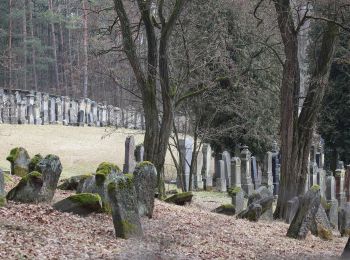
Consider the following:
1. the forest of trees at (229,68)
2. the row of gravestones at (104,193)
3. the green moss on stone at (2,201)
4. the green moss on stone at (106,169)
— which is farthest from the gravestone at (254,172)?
the green moss on stone at (2,201)

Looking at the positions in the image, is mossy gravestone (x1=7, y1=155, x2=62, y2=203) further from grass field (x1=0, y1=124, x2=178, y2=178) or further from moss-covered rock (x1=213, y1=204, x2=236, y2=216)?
grass field (x1=0, y1=124, x2=178, y2=178)

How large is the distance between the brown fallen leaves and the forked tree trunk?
280 centimetres

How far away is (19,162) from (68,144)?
1501cm

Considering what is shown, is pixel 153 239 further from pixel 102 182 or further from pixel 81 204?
pixel 102 182

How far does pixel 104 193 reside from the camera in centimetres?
1173

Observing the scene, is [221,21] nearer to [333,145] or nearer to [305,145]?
[305,145]

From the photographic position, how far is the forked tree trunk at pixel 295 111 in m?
16.1

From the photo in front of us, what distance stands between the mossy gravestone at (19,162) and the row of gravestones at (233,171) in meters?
7.20

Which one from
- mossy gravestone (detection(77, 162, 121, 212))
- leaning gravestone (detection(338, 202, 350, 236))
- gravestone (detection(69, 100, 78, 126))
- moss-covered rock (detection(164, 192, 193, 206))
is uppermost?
gravestone (detection(69, 100, 78, 126))

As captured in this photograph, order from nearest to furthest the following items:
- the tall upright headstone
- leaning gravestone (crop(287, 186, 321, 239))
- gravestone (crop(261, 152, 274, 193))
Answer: leaning gravestone (crop(287, 186, 321, 239)) < gravestone (crop(261, 152, 274, 193)) < the tall upright headstone

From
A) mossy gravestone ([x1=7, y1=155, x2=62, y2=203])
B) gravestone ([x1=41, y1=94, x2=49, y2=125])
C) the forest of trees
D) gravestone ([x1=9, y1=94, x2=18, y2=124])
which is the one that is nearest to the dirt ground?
mossy gravestone ([x1=7, y1=155, x2=62, y2=203])

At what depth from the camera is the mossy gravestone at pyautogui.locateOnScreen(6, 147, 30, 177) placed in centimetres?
1484

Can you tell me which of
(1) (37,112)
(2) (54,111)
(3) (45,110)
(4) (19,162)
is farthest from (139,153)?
(2) (54,111)

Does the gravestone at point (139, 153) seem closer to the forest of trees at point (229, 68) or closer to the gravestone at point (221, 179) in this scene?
the forest of trees at point (229, 68)
